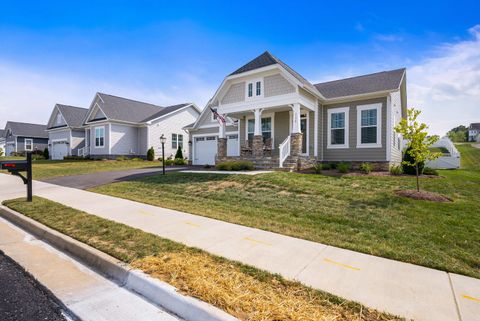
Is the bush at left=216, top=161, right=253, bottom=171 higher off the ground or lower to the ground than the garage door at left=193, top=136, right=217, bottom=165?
lower

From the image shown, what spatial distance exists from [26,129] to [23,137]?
1664mm

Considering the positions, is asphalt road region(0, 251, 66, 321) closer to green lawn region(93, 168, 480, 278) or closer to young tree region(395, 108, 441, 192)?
green lawn region(93, 168, 480, 278)

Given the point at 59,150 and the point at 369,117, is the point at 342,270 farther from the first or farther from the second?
the point at 59,150

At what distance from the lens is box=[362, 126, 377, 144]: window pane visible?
13.3m

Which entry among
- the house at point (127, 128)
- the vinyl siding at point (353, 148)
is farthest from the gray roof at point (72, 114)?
the vinyl siding at point (353, 148)

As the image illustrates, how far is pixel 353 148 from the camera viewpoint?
13.9 m

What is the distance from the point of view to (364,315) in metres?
2.44

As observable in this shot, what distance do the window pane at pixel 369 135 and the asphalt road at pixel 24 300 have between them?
1420cm

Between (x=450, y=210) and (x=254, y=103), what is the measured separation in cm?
1018

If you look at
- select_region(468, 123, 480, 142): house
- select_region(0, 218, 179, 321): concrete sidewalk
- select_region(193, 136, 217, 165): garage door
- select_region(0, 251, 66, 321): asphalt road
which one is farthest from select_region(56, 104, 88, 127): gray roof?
select_region(468, 123, 480, 142): house

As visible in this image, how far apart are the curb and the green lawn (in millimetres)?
2718

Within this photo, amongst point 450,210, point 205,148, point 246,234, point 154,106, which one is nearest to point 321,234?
point 246,234

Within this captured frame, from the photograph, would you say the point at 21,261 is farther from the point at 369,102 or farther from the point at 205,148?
the point at 205,148

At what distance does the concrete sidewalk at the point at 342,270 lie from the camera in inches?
104
